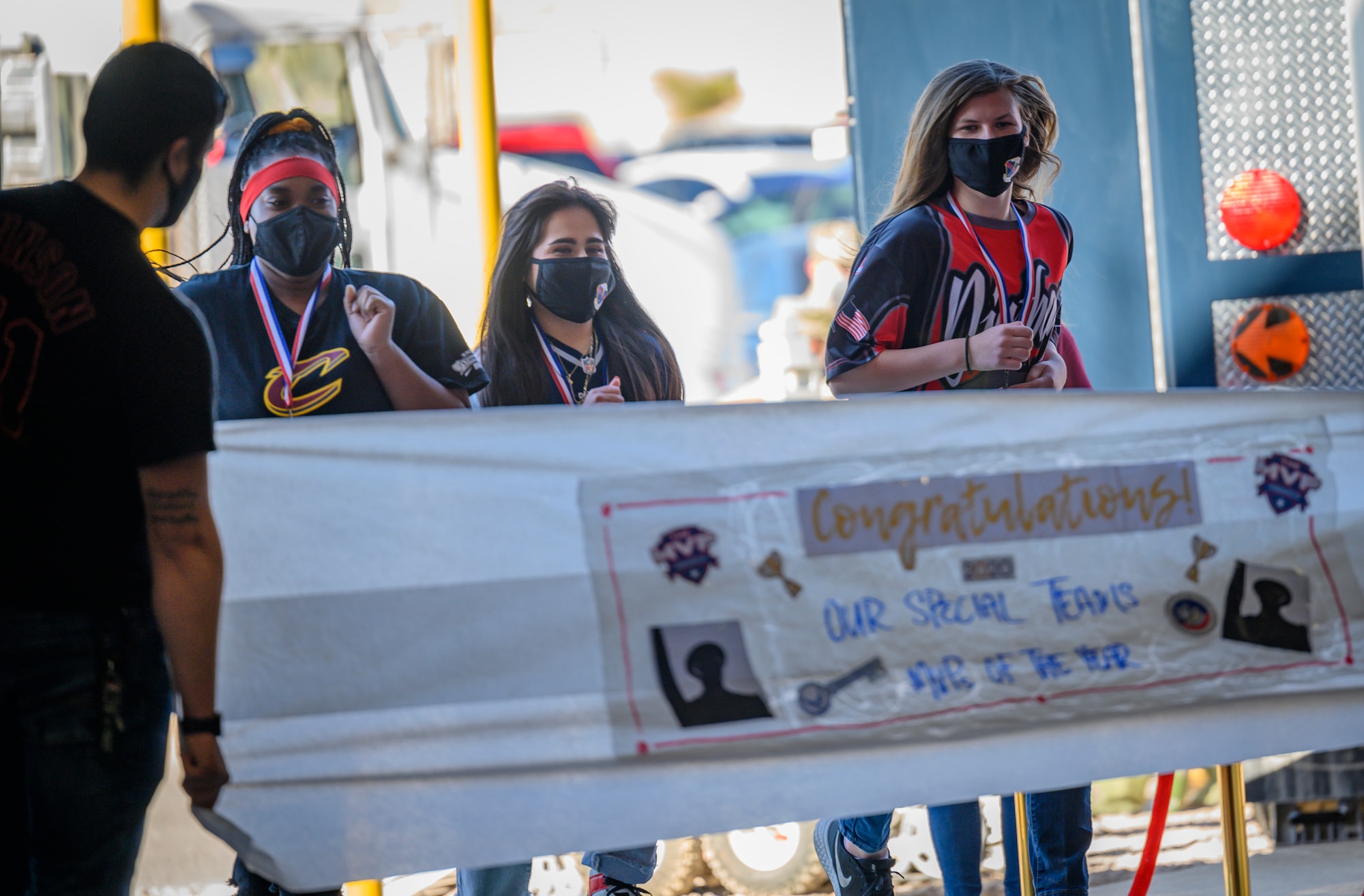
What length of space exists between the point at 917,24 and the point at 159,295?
6.41ft

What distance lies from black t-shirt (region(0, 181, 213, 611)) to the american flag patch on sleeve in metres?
1.23

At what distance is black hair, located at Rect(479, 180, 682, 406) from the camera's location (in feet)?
7.55

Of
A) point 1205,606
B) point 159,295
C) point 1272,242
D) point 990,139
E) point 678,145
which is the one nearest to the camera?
point 159,295

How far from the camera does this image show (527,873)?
2270 mm

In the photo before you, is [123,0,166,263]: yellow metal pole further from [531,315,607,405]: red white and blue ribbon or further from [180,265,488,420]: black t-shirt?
[531,315,607,405]: red white and blue ribbon

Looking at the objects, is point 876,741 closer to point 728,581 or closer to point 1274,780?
point 728,581

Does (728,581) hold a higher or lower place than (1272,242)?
lower

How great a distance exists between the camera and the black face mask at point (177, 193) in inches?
58.3

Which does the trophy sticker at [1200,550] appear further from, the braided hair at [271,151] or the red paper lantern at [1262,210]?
the braided hair at [271,151]

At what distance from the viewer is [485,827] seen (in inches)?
61.0

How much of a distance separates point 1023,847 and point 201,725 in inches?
70.8

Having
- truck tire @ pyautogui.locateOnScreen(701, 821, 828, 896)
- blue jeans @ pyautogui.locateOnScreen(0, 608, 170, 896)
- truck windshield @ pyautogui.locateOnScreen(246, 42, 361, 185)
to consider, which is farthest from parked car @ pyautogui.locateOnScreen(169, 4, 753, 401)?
blue jeans @ pyautogui.locateOnScreen(0, 608, 170, 896)

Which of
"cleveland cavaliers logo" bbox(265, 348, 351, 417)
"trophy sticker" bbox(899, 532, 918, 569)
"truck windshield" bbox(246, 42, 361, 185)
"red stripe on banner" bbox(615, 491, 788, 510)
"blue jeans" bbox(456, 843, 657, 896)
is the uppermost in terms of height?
"truck windshield" bbox(246, 42, 361, 185)

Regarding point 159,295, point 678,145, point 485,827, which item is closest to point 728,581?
point 485,827
